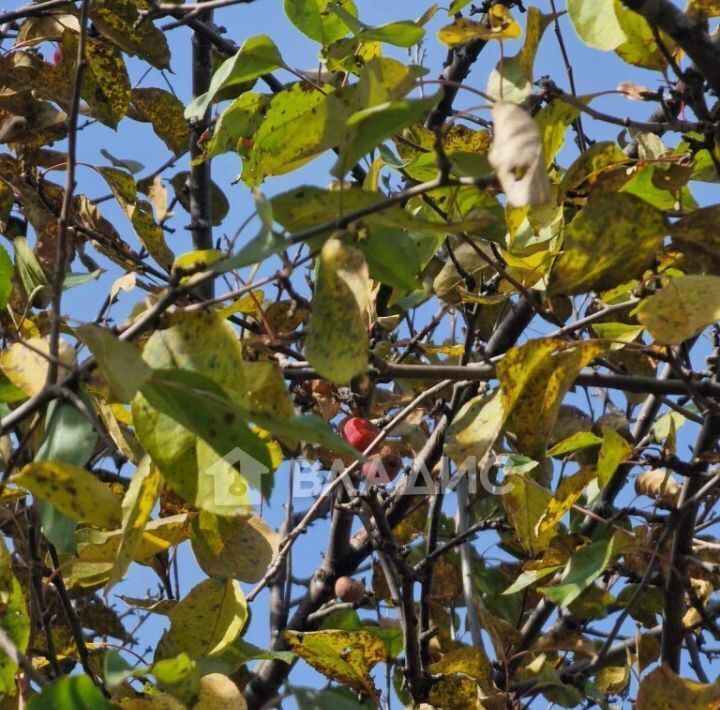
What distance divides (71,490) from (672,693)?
787mm

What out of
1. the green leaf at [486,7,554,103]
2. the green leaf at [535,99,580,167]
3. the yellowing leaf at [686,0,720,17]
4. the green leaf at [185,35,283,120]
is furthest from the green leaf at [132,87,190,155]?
the yellowing leaf at [686,0,720,17]

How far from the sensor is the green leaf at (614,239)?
3.24 ft

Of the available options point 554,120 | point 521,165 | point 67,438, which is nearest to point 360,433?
point 554,120

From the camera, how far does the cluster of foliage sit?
824mm

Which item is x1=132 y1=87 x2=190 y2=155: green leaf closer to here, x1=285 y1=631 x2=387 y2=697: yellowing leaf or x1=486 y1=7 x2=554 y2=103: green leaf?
x1=486 y1=7 x2=554 y2=103: green leaf

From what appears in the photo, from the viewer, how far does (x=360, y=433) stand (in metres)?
1.59

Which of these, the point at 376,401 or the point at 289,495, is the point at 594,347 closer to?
the point at 376,401

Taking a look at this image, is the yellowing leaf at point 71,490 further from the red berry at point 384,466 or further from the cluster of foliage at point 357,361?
the red berry at point 384,466

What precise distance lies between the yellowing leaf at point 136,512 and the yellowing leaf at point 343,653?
53 cm

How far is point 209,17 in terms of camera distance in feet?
7.01

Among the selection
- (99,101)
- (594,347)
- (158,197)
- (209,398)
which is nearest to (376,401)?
(158,197)

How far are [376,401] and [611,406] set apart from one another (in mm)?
568

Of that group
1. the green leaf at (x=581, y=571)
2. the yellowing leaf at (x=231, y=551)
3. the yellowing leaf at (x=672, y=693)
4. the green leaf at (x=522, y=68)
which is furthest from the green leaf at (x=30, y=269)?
the yellowing leaf at (x=672, y=693)

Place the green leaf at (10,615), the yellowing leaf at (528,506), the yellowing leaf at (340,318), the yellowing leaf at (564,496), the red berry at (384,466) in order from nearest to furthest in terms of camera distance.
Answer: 1. the yellowing leaf at (340,318)
2. the green leaf at (10,615)
3. the yellowing leaf at (564,496)
4. the yellowing leaf at (528,506)
5. the red berry at (384,466)
